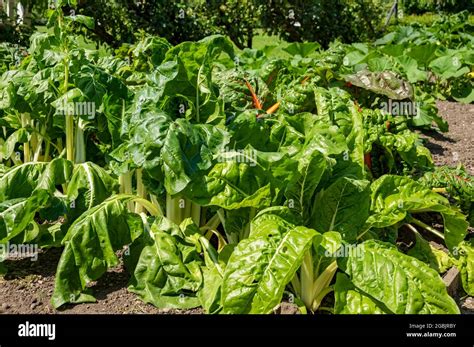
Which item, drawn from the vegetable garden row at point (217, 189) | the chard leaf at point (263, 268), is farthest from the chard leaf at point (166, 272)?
the chard leaf at point (263, 268)

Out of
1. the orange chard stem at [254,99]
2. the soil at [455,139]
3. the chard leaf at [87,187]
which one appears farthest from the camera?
the soil at [455,139]

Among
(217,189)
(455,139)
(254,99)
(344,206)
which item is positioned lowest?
(344,206)

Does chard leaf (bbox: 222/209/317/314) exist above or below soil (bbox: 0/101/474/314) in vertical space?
above

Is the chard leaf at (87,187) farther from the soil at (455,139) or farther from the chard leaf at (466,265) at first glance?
the soil at (455,139)

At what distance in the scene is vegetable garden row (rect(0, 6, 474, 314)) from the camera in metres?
3.17

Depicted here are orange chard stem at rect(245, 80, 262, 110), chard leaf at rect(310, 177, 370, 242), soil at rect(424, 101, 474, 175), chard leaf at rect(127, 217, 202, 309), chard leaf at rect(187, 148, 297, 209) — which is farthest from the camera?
soil at rect(424, 101, 474, 175)

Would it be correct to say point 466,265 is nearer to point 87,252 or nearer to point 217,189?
point 217,189

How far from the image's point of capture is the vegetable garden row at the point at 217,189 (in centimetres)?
317

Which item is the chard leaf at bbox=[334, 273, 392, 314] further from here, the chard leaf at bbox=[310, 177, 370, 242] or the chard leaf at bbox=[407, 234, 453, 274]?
the chard leaf at bbox=[407, 234, 453, 274]

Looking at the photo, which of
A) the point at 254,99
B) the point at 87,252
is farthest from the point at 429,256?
the point at 87,252

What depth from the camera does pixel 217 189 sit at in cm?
338

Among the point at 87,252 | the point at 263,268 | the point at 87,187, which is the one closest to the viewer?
the point at 263,268

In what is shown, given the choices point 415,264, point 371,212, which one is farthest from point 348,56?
point 415,264

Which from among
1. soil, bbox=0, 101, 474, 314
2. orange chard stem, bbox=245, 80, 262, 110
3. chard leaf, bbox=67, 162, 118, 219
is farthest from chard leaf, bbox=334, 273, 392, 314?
orange chard stem, bbox=245, 80, 262, 110
